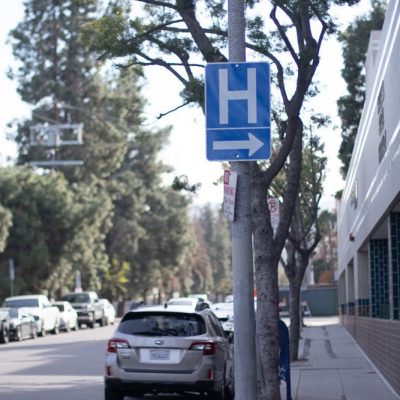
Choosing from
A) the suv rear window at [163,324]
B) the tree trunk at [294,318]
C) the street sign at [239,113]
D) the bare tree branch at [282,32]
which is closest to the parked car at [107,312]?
the tree trunk at [294,318]

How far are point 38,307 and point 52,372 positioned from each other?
21.4 m

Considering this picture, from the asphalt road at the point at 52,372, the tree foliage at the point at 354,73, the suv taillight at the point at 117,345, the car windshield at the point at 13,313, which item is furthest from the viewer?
the tree foliage at the point at 354,73

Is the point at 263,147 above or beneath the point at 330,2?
beneath

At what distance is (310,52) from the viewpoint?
14.2m

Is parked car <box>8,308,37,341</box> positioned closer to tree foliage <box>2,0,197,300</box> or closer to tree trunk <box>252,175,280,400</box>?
tree foliage <box>2,0,197,300</box>

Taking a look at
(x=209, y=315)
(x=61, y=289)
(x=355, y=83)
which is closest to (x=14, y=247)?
(x=61, y=289)

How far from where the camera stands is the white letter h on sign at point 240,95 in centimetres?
934

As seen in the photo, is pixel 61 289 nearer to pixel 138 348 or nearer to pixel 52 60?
pixel 52 60

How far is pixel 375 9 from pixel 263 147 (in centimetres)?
4555

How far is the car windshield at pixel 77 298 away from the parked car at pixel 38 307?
9.31 m

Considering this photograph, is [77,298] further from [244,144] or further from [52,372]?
[244,144]

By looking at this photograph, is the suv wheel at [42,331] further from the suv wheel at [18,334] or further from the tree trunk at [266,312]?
the tree trunk at [266,312]

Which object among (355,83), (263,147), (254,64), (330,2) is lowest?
Result: (263,147)

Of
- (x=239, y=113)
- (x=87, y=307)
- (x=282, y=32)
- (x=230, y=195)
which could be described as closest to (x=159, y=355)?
(x=282, y=32)
